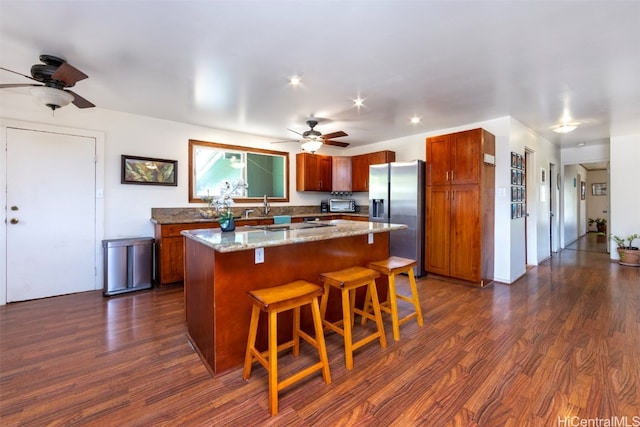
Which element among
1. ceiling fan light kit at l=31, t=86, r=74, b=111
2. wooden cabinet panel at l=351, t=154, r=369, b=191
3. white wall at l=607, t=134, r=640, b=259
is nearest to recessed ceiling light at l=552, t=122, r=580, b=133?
white wall at l=607, t=134, r=640, b=259

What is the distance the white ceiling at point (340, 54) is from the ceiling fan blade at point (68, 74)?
0.24 m

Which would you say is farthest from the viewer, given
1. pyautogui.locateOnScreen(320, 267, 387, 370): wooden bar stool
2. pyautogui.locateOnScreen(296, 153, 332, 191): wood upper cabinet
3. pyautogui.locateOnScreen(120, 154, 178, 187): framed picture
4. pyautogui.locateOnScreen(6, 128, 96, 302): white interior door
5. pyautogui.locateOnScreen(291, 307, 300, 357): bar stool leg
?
pyautogui.locateOnScreen(296, 153, 332, 191): wood upper cabinet

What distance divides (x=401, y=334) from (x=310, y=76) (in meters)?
2.57

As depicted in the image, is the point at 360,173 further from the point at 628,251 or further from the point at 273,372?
the point at 628,251

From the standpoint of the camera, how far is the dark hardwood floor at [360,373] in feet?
5.21

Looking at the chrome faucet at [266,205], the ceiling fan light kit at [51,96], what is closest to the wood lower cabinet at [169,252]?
the chrome faucet at [266,205]

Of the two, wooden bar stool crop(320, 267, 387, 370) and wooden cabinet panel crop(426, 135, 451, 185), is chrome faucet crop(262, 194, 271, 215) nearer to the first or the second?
A: wooden cabinet panel crop(426, 135, 451, 185)

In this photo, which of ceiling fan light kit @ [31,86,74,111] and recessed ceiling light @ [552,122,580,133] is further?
recessed ceiling light @ [552,122,580,133]

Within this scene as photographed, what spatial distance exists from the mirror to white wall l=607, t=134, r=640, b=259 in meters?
6.19

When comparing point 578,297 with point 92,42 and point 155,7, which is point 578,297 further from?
point 92,42

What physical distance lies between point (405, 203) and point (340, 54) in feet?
8.79

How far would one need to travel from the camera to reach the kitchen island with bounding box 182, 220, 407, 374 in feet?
6.27

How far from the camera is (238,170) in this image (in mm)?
5086

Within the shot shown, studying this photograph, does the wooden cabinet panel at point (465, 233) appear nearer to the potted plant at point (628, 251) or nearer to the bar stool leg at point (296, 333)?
the bar stool leg at point (296, 333)
